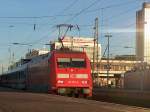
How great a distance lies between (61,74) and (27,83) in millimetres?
15925

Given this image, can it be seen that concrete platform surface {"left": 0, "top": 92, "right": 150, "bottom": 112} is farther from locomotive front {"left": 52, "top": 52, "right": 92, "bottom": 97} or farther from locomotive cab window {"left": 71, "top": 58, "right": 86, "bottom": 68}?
locomotive cab window {"left": 71, "top": 58, "right": 86, "bottom": 68}

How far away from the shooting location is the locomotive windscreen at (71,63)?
38.2 m

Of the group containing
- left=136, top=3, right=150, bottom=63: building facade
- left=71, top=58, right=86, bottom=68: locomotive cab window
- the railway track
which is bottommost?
the railway track

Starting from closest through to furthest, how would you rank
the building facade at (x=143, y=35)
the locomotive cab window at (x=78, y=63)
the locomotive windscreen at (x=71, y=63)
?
the locomotive windscreen at (x=71, y=63), the locomotive cab window at (x=78, y=63), the building facade at (x=143, y=35)

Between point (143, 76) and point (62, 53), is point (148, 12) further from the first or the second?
point (62, 53)

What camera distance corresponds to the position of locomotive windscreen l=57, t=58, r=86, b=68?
3825cm

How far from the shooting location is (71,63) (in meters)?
38.5

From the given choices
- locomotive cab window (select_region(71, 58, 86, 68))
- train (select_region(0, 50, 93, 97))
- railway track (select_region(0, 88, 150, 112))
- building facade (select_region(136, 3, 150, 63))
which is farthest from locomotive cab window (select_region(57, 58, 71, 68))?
building facade (select_region(136, 3, 150, 63))

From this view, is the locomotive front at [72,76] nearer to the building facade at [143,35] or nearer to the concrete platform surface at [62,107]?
the concrete platform surface at [62,107]

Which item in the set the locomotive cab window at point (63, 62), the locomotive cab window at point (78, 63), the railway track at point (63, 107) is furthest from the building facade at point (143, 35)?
the railway track at point (63, 107)

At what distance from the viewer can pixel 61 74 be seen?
3791cm

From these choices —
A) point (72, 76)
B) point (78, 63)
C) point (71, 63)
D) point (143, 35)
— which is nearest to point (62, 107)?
point (72, 76)

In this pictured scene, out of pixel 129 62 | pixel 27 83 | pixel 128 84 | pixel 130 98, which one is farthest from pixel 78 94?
pixel 129 62

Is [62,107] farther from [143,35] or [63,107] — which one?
[143,35]
